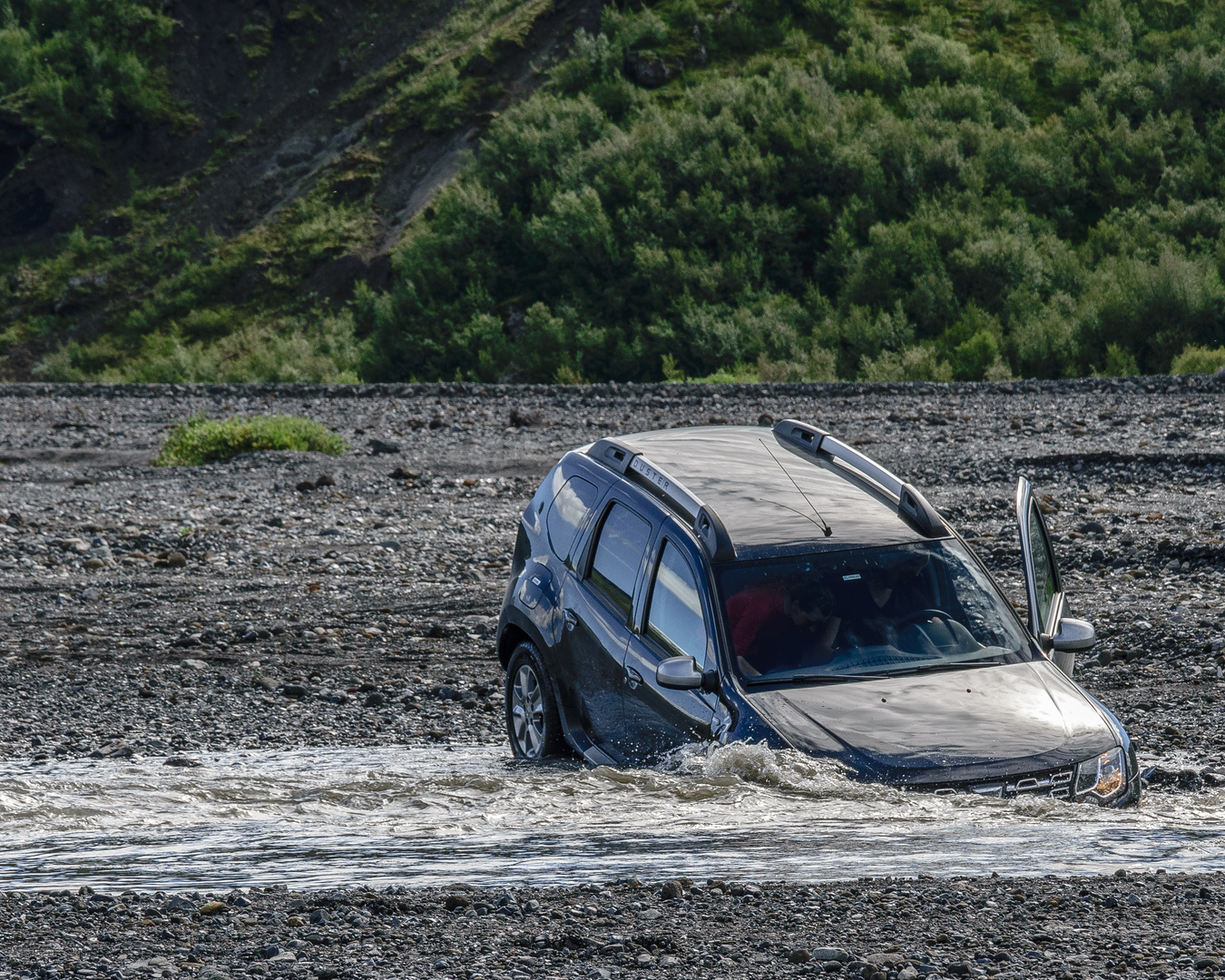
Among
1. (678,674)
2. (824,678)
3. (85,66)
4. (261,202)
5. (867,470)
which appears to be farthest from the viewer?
(85,66)

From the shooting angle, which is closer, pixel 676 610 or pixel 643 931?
pixel 643 931

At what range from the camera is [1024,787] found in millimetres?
5473

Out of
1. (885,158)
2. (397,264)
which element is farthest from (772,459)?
(397,264)

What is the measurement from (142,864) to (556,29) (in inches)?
1942

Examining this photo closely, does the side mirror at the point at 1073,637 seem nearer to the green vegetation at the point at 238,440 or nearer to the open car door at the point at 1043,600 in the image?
the open car door at the point at 1043,600

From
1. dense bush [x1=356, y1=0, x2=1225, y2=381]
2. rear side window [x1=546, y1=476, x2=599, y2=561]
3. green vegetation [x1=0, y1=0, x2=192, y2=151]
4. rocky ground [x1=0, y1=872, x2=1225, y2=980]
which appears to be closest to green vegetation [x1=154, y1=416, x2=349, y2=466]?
dense bush [x1=356, y1=0, x2=1225, y2=381]

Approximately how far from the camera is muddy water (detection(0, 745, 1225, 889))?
16.7 feet

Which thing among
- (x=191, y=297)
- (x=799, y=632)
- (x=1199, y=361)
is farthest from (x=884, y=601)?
(x=191, y=297)

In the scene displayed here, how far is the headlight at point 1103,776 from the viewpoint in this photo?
5574 millimetres

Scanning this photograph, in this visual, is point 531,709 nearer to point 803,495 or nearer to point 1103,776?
point 803,495

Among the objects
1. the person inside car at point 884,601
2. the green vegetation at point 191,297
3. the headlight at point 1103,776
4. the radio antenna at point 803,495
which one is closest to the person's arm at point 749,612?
the person inside car at point 884,601

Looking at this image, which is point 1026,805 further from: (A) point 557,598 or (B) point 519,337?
(B) point 519,337

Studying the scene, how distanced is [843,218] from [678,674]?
99.5ft

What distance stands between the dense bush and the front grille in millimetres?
22818
